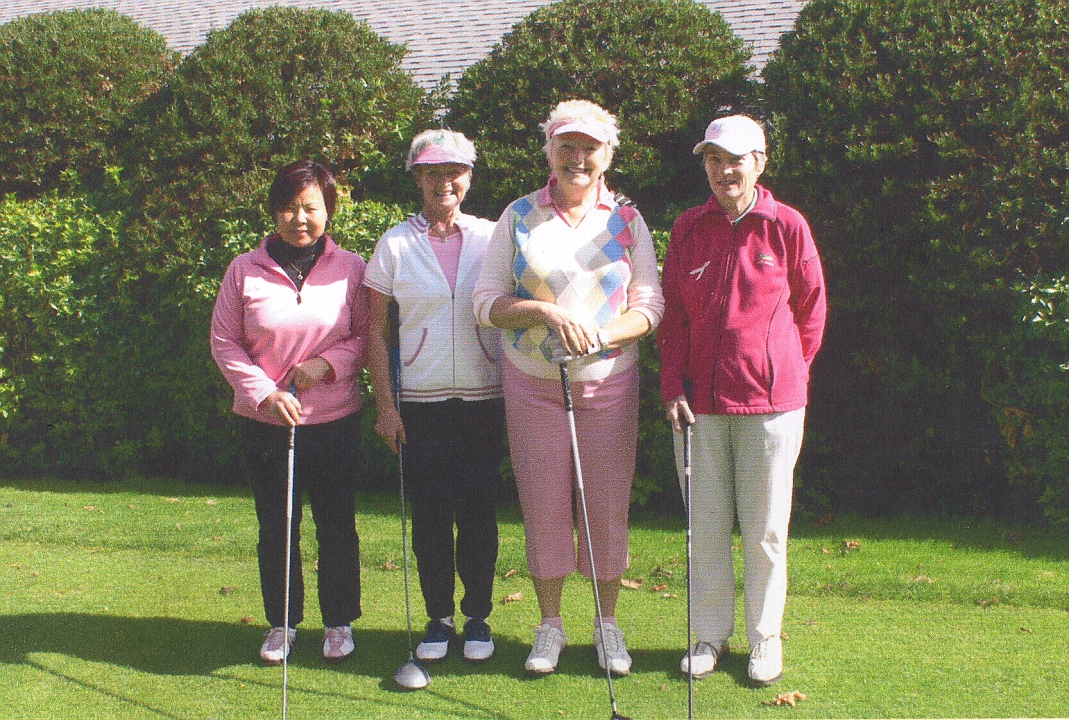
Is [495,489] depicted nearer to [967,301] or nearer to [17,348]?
[967,301]

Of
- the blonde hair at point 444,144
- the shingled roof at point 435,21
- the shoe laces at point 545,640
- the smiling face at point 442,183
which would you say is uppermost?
the shingled roof at point 435,21

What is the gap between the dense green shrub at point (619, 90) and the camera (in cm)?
696

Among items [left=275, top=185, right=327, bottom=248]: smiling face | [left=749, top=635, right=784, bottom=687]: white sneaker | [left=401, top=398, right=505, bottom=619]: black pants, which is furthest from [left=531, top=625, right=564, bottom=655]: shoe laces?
[left=275, top=185, right=327, bottom=248]: smiling face

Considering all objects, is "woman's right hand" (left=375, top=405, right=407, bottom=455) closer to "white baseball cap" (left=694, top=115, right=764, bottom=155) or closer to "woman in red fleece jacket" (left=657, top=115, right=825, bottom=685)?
"woman in red fleece jacket" (left=657, top=115, right=825, bottom=685)

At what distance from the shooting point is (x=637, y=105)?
7035 millimetres

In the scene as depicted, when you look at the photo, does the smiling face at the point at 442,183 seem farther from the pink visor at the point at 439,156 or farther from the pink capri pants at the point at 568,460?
the pink capri pants at the point at 568,460

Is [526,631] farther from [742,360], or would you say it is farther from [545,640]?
[742,360]

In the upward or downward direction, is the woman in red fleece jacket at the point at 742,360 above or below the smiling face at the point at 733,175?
below

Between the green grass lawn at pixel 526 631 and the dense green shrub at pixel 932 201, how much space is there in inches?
24.0

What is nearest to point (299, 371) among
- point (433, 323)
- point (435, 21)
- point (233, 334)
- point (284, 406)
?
point (284, 406)

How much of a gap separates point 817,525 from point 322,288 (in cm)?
349

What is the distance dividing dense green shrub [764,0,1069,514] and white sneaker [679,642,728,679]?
8.84ft

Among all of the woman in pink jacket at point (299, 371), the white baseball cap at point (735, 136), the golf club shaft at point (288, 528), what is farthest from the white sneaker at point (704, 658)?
the white baseball cap at point (735, 136)

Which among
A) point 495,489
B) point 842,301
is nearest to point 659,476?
point 842,301
